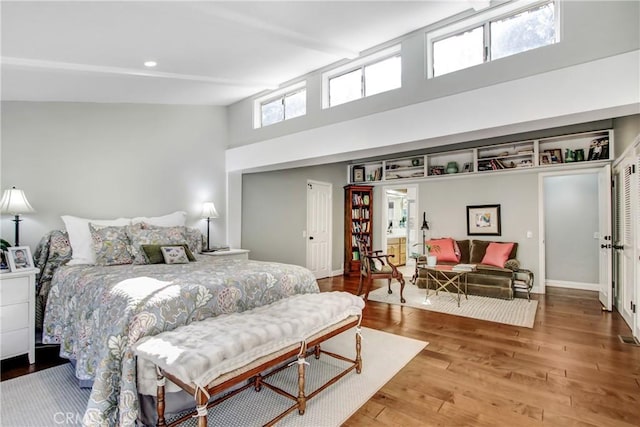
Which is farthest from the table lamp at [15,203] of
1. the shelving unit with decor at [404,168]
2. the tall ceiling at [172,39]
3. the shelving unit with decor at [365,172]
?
the shelving unit with decor at [404,168]

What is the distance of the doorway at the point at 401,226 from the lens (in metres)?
8.22

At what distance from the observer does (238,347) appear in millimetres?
1760

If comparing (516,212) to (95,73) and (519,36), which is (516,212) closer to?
(519,36)

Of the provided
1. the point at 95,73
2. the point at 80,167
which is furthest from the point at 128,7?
the point at 80,167

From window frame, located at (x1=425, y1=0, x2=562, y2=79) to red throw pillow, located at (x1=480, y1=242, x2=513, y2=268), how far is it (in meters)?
3.44

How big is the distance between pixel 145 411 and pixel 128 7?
2.77 metres

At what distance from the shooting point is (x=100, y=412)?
1.82 m

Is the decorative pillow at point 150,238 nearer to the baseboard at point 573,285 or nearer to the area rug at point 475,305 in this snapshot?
the area rug at point 475,305

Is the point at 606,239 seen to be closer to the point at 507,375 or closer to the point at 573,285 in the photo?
the point at 573,285

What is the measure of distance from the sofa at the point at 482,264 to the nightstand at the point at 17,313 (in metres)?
4.66

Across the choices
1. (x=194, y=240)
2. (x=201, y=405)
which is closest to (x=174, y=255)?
(x=194, y=240)

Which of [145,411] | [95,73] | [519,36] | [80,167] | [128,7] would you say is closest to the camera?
[145,411]

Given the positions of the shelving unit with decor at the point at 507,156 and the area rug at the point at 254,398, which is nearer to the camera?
the area rug at the point at 254,398

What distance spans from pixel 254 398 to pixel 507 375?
6.43 ft
